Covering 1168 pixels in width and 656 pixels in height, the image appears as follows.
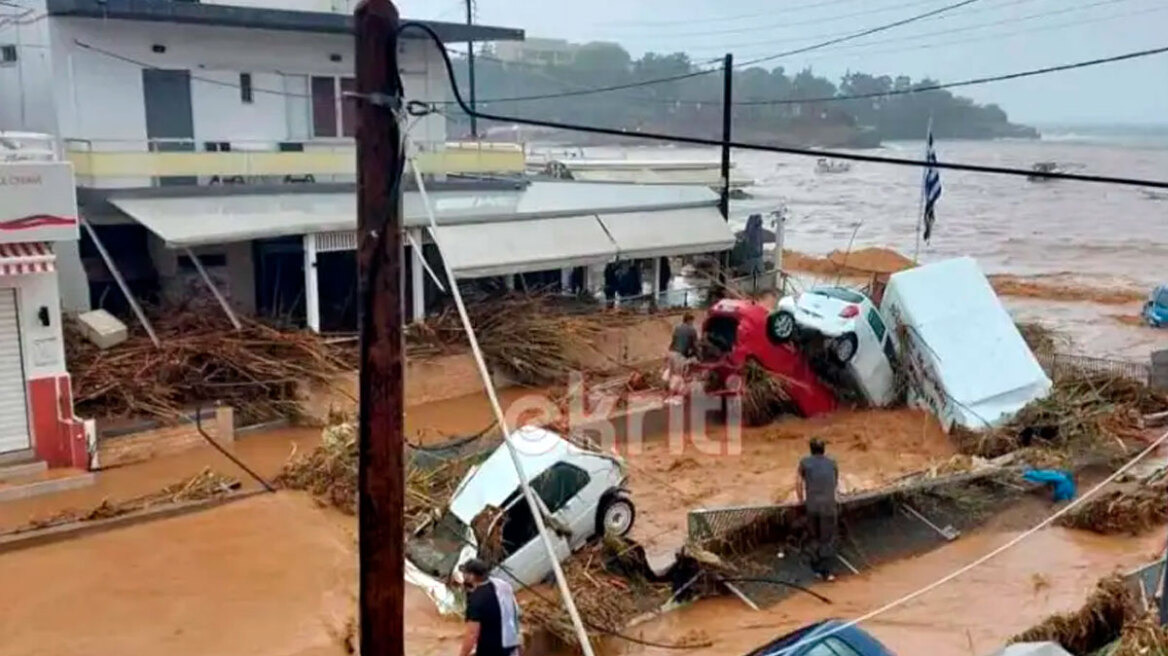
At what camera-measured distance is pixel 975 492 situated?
14.9 meters

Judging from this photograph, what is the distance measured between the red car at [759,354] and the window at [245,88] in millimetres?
11282

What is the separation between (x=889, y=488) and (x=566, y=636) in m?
5.46

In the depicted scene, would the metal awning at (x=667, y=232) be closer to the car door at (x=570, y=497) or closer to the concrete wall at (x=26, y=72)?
the concrete wall at (x=26, y=72)

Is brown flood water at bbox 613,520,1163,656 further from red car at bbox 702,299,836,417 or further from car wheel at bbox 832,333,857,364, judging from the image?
red car at bbox 702,299,836,417

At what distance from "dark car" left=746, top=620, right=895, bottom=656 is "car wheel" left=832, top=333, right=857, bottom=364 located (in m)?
11.6

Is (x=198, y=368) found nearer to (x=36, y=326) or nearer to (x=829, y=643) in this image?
(x=36, y=326)

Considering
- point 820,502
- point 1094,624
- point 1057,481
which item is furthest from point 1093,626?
point 1057,481

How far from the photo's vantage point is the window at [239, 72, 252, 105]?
904 inches

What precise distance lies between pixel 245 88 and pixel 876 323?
1421 centimetres

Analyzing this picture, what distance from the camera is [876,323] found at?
772 inches

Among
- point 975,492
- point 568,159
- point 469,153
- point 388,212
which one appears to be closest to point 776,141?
point 568,159

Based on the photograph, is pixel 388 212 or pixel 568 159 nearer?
pixel 388 212

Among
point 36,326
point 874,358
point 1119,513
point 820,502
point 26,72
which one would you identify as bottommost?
point 1119,513

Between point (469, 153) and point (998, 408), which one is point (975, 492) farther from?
point (469, 153)
